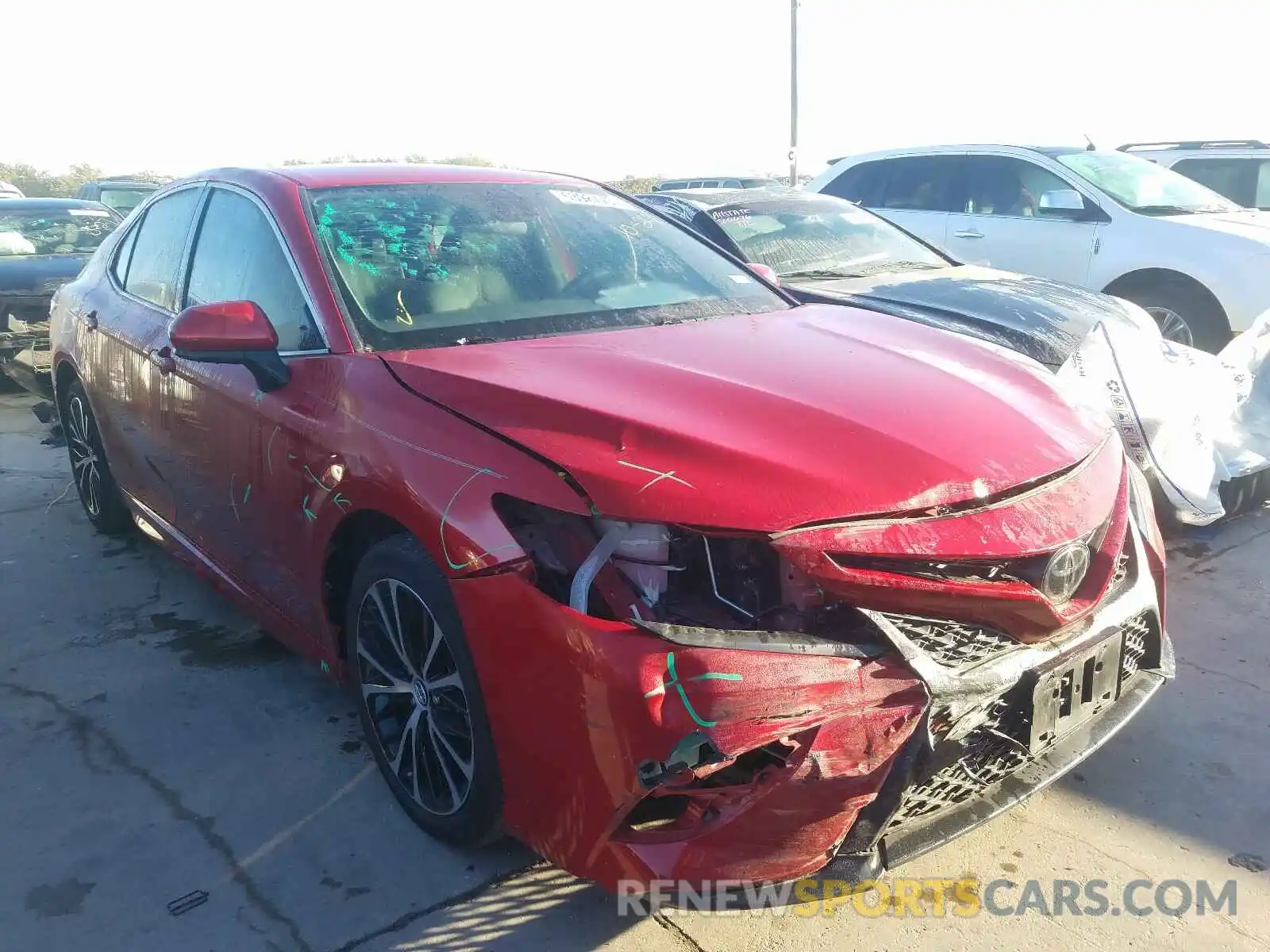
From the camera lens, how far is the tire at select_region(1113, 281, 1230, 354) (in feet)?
22.4

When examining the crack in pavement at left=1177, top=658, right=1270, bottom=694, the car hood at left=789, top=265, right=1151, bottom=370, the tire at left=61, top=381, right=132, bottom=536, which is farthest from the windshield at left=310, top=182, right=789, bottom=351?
the tire at left=61, top=381, right=132, bottom=536

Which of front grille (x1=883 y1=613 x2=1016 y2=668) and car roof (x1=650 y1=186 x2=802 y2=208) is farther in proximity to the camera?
car roof (x1=650 y1=186 x2=802 y2=208)

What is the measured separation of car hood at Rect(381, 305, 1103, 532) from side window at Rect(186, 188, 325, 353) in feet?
1.43

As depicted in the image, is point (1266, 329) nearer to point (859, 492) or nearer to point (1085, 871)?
point (1085, 871)

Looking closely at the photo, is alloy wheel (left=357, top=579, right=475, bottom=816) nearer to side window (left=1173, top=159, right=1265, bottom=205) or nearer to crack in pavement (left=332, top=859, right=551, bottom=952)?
crack in pavement (left=332, top=859, right=551, bottom=952)

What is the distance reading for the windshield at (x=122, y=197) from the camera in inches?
551

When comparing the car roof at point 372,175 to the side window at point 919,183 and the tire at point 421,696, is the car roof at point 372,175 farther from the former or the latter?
the side window at point 919,183

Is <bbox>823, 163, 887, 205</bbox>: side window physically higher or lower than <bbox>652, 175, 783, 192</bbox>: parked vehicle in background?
higher

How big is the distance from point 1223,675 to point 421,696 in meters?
2.57

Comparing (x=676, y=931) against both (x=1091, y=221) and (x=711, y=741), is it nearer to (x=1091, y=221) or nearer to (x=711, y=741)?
(x=711, y=741)

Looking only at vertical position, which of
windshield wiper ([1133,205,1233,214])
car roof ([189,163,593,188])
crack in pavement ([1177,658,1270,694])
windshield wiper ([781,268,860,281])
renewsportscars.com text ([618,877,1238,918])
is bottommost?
crack in pavement ([1177,658,1270,694])

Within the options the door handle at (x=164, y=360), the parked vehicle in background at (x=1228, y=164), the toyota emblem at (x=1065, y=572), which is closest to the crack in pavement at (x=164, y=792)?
the door handle at (x=164, y=360)

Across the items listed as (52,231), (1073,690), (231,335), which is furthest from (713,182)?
(1073,690)

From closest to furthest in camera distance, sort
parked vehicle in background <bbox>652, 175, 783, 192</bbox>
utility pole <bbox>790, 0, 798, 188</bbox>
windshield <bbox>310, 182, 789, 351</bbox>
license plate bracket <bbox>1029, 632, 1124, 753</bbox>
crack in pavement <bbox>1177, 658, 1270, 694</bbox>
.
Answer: license plate bracket <bbox>1029, 632, 1124, 753</bbox> → windshield <bbox>310, 182, 789, 351</bbox> → crack in pavement <bbox>1177, 658, 1270, 694</bbox> → utility pole <bbox>790, 0, 798, 188</bbox> → parked vehicle in background <bbox>652, 175, 783, 192</bbox>
